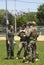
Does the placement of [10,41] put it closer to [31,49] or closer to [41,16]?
[31,49]

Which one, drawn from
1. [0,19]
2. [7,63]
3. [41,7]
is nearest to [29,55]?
[7,63]

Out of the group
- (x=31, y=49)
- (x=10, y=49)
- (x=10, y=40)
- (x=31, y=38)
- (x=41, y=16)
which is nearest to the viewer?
(x=31, y=38)

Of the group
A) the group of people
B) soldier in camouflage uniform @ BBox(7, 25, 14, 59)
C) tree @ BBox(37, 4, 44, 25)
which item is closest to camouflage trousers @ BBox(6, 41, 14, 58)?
soldier in camouflage uniform @ BBox(7, 25, 14, 59)

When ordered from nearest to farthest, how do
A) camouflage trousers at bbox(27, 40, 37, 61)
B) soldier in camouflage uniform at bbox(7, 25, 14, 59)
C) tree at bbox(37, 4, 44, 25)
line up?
camouflage trousers at bbox(27, 40, 37, 61) < soldier in camouflage uniform at bbox(7, 25, 14, 59) < tree at bbox(37, 4, 44, 25)

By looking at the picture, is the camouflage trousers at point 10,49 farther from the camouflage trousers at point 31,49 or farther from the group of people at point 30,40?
the camouflage trousers at point 31,49

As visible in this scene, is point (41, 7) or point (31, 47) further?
point (41, 7)

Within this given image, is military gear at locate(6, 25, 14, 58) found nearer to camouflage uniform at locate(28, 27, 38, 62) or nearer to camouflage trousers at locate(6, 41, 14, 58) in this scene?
camouflage trousers at locate(6, 41, 14, 58)

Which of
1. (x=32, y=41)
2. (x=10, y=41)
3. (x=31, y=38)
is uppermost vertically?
(x=31, y=38)

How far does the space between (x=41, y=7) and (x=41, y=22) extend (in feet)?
32.8

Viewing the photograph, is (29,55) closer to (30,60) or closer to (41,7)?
(30,60)

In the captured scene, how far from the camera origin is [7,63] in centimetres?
1190

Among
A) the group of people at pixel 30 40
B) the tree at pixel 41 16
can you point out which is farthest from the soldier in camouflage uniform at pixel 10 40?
the tree at pixel 41 16

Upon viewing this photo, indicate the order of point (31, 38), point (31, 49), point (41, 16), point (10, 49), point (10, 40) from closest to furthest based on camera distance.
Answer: point (31, 38)
point (31, 49)
point (10, 40)
point (10, 49)
point (41, 16)

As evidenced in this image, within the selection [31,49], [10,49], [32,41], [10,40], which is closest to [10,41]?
[10,40]
